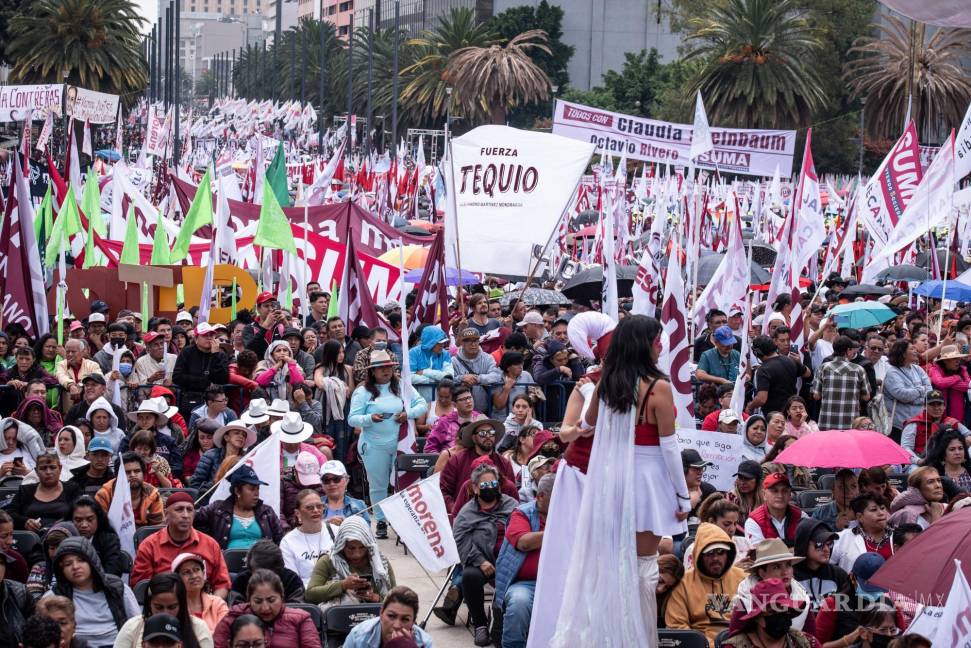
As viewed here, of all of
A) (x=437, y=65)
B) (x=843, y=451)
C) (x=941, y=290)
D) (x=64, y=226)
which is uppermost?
(x=437, y=65)

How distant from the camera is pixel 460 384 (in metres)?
11.7

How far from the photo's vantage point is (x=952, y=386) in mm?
12883

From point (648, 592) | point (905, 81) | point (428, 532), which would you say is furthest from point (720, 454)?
point (905, 81)

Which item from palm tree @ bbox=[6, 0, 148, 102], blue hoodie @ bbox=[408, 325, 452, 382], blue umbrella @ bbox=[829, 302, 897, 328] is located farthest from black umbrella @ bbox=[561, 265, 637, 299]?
palm tree @ bbox=[6, 0, 148, 102]

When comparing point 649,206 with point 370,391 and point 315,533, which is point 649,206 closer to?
point 370,391

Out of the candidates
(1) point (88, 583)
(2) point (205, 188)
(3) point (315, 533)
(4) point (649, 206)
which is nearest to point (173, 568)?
(1) point (88, 583)

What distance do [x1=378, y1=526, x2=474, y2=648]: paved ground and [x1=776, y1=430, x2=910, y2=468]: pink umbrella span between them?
7.49 ft

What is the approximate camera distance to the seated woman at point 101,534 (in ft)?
28.5

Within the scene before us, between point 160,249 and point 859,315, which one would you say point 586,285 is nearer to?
point 859,315

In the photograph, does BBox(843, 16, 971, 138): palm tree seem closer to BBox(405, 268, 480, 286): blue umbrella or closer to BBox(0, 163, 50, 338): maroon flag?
BBox(405, 268, 480, 286): blue umbrella

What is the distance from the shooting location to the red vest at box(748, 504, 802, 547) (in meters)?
8.96

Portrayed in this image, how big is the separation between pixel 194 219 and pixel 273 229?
1769 mm

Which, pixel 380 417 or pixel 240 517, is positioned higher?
pixel 380 417

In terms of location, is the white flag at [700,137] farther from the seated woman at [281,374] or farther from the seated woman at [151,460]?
the seated woman at [151,460]
